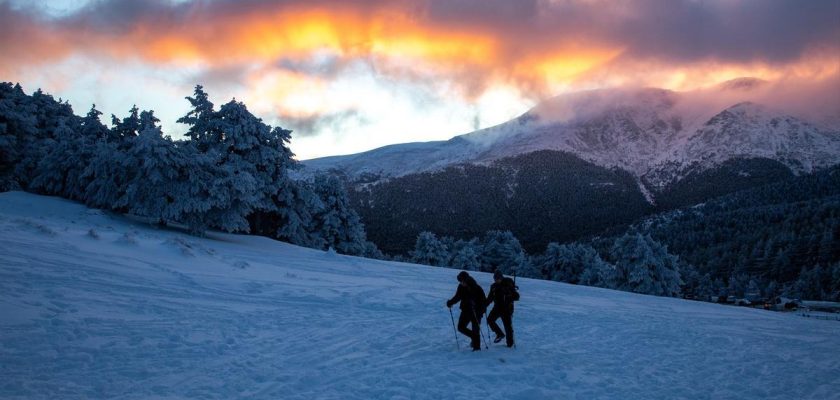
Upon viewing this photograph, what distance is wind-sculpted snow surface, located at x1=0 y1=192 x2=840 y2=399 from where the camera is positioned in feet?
28.2

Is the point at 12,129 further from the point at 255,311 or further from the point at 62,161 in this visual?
the point at 255,311

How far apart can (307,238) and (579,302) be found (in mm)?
27117

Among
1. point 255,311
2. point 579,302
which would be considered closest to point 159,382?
point 255,311

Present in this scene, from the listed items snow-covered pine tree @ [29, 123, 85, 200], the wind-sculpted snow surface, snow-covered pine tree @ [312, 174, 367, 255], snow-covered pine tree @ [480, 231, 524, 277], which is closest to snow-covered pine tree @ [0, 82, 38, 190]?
snow-covered pine tree @ [29, 123, 85, 200]

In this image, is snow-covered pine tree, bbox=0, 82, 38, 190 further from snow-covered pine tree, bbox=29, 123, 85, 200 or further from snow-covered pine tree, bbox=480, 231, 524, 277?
snow-covered pine tree, bbox=480, 231, 524, 277

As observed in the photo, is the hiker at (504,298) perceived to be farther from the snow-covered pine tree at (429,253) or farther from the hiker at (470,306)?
the snow-covered pine tree at (429,253)

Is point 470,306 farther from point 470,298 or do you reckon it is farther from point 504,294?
point 504,294

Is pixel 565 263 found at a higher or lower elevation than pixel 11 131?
lower

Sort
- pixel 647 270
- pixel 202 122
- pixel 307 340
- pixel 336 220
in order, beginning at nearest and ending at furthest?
pixel 307 340 < pixel 202 122 < pixel 336 220 < pixel 647 270

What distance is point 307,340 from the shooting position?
12156 mm

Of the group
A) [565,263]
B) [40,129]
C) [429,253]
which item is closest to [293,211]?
[40,129]

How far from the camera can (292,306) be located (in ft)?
53.3

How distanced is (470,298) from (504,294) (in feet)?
2.78

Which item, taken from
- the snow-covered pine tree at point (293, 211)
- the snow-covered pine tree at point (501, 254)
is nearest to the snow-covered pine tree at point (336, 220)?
the snow-covered pine tree at point (293, 211)
